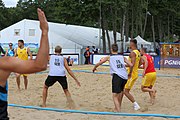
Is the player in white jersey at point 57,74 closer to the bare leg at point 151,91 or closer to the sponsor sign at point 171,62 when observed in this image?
the bare leg at point 151,91

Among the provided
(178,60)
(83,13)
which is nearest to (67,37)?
(83,13)

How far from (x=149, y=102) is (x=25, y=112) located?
3.57 meters

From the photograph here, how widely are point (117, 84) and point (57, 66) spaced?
63.5 inches

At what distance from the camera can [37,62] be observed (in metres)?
2.42

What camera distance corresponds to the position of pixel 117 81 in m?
7.77

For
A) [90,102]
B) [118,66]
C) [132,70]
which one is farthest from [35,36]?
[118,66]

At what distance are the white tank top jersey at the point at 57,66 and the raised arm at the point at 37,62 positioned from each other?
19.5 ft

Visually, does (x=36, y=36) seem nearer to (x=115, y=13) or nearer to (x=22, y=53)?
(x=115, y=13)

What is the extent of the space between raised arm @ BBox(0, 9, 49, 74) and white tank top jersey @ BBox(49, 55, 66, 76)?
5.94 metres

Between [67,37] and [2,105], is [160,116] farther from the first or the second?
[67,37]

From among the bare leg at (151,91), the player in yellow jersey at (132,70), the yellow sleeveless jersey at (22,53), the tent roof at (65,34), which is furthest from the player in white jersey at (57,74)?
the tent roof at (65,34)

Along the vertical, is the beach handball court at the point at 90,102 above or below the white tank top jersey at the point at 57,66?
below

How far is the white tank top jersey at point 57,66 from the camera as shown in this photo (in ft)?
27.7

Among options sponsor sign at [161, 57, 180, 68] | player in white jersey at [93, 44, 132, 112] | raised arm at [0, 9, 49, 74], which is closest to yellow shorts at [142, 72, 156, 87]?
player in white jersey at [93, 44, 132, 112]
